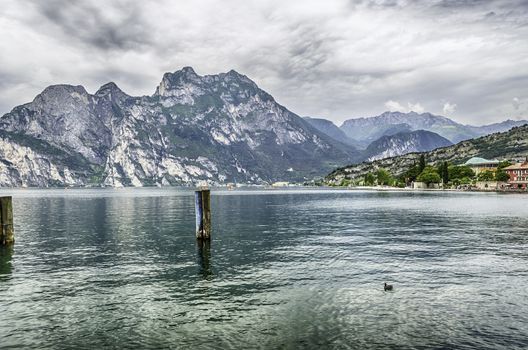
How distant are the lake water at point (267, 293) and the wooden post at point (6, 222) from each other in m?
2.58

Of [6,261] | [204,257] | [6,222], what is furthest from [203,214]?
[6,222]

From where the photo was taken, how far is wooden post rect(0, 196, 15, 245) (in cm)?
5820

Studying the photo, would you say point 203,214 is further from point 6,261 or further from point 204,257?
point 6,261

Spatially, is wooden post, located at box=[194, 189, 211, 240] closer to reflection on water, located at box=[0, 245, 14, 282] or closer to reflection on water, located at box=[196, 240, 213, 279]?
reflection on water, located at box=[196, 240, 213, 279]

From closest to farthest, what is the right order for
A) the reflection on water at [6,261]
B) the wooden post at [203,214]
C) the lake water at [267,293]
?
the lake water at [267,293], the reflection on water at [6,261], the wooden post at [203,214]

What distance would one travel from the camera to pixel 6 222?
2336 inches

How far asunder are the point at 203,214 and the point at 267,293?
3005cm

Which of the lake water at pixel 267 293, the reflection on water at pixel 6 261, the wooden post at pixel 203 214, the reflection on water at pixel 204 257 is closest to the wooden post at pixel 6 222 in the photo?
the reflection on water at pixel 6 261

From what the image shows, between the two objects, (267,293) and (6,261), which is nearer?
(267,293)

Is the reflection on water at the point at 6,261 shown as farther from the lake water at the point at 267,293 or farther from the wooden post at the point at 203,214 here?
the wooden post at the point at 203,214

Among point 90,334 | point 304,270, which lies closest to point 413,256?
point 304,270

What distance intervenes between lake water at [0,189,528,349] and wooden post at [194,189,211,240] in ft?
6.58

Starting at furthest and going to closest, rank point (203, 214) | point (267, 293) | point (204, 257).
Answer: point (203, 214) < point (204, 257) < point (267, 293)

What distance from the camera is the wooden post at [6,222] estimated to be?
191 feet
